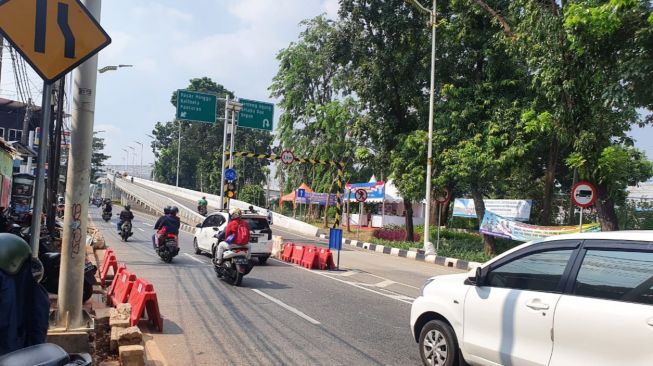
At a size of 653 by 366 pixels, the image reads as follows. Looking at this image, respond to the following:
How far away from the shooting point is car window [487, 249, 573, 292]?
453cm

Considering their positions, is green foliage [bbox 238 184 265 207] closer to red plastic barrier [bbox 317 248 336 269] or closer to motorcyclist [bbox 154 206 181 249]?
red plastic barrier [bbox 317 248 336 269]

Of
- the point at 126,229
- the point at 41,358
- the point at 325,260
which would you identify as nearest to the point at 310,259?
the point at 325,260

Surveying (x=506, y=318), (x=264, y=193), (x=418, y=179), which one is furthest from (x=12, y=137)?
(x=506, y=318)

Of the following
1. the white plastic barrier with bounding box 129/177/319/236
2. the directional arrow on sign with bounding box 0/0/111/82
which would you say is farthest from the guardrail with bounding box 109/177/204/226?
the directional arrow on sign with bounding box 0/0/111/82

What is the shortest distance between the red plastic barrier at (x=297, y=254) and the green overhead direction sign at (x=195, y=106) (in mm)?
14490

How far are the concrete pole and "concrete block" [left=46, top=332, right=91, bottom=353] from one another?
0.44 ft

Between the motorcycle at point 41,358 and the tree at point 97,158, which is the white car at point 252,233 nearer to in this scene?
the motorcycle at point 41,358

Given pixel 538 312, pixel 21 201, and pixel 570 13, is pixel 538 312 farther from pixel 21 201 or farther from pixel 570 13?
pixel 21 201

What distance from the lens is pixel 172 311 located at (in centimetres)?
848

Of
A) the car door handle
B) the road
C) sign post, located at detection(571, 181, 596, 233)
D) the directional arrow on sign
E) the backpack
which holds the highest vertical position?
the directional arrow on sign

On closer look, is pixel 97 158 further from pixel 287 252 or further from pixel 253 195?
pixel 287 252

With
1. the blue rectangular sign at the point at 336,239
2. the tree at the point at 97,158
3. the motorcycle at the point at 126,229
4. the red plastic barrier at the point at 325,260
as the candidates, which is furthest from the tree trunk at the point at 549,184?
the tree at the point at 97,158

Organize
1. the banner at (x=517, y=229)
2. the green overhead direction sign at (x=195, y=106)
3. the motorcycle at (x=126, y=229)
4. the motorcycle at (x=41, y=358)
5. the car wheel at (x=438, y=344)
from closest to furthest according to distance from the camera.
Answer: the motorcycle at (x=41, y=358)
the car wheel at (x=438, y=344)
the banner at (x=517, y=229)
the motorcycle at (x=126, y=229)
the green overhead direction sign at (x=195, y=106)

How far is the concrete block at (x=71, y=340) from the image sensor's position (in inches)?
206
